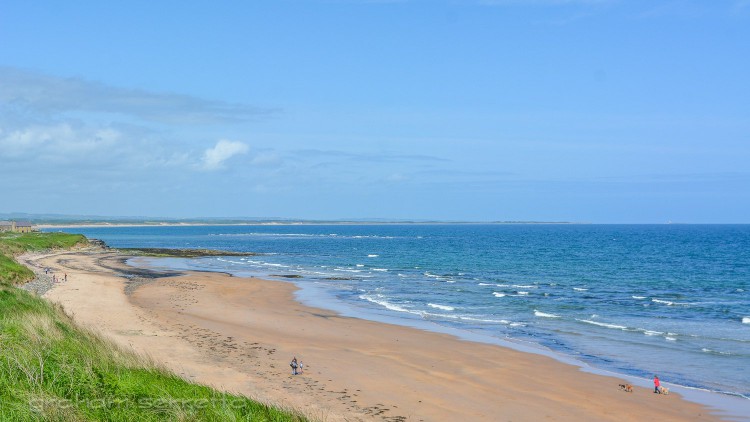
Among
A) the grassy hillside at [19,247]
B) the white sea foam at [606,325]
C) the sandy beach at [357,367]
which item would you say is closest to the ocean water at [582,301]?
the white sea foam at [606,325]

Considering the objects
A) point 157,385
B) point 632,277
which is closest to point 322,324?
point 157,385

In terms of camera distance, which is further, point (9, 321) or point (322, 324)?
point (322, 324)

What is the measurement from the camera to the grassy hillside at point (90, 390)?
10461mm

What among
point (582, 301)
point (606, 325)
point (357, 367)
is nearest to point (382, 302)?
point (582, 301)

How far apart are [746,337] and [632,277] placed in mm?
33981

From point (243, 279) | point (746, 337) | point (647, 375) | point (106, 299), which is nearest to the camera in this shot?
point (647, 375)

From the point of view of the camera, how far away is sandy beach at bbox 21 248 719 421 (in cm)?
1952

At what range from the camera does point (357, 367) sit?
25047 mm

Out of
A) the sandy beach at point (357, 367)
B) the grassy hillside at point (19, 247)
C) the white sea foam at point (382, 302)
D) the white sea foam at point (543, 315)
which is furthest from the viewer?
the grassy hillside at point (19, 247)

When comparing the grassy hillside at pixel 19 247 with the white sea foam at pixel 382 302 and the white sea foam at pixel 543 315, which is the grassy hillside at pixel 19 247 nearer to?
the white sea foam at pixel 382 302

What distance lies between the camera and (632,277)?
6425 cm

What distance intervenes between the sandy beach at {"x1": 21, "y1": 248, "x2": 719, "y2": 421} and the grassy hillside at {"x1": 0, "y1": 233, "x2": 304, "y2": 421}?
4.07 m

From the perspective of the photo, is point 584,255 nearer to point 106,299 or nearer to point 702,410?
point 106,299

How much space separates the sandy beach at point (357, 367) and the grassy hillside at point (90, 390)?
407cm
